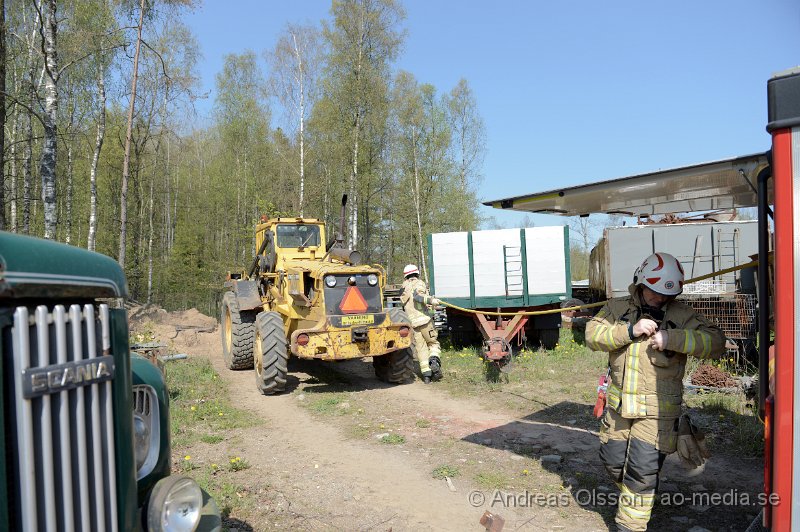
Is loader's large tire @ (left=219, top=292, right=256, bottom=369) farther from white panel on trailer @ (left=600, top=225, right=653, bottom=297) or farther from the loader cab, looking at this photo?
white panel on trailer @ (left=600, top=225, right=653, bottom=297)

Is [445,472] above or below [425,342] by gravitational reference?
below

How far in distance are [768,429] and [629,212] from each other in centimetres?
295

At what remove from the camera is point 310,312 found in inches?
333

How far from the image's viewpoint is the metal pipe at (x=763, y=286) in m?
2.50

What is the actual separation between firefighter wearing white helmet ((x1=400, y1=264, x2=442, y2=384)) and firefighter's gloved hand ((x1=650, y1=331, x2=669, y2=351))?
17.3 ft

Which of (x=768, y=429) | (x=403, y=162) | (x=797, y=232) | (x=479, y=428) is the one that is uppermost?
(x=403, y=162)

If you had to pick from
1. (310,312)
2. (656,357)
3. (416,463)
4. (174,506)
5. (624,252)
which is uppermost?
(624,252)

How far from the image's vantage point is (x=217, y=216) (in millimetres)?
30500

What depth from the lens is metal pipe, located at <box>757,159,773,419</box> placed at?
2.50 metres

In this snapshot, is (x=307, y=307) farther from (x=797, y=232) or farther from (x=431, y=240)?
(x=797, y=232)

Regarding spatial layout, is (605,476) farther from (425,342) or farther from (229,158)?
(229,158)

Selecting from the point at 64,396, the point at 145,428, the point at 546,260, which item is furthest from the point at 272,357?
the point at 64,396

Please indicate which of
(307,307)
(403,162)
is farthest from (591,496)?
(403,162)

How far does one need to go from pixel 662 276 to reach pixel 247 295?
7857 mm
